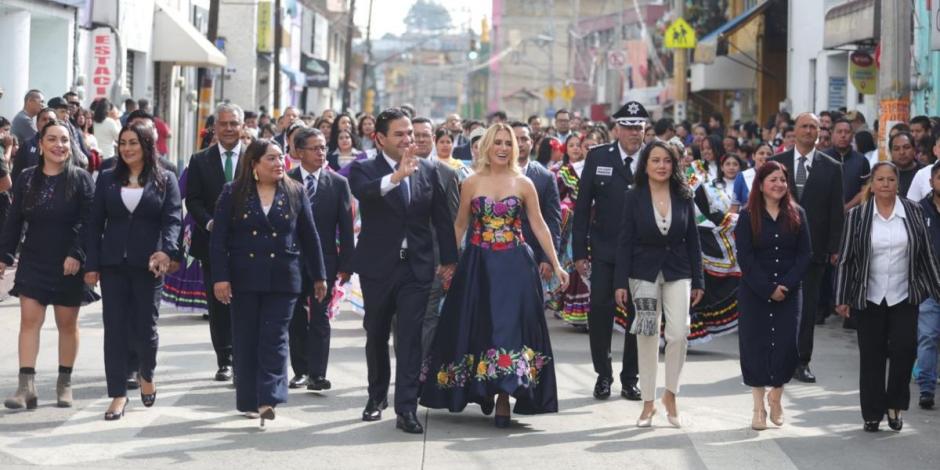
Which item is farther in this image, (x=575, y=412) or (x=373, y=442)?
(x=575, y=412)

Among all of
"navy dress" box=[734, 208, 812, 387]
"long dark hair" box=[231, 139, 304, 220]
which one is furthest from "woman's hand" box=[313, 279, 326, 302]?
"navy dress" box=[734, 208, 812, 387]

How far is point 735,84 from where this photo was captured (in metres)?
37.0

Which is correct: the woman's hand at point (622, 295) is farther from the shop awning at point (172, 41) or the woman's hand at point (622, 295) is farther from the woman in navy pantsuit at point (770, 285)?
the shop awning at point (172, 41)

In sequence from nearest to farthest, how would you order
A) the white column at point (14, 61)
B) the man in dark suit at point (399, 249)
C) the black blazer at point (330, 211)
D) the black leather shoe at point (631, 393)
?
the man in dark suit at point (399, 249), the black blazer at point (330, 211), the black leather shoe at point (631, 393), the white column at point (14, 61)

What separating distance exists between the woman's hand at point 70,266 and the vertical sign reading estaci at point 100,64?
63.9ft

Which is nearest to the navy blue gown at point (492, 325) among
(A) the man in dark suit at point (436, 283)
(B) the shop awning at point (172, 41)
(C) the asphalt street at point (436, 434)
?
(A) the man in dark suit at point (436, 283)

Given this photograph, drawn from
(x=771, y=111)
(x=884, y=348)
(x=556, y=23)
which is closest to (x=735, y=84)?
(x=771, y=111)

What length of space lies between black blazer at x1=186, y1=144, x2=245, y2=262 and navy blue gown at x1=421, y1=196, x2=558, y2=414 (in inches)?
90.1

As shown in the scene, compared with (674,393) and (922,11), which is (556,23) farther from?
(674,393)

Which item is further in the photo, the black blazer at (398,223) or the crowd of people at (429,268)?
the black blazer at (398,223)

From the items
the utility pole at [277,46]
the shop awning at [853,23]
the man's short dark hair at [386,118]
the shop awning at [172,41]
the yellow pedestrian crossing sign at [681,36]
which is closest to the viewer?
the man's short dark hair at [386,118]

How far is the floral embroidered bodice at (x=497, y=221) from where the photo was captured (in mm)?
9758

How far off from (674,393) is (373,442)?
199cm

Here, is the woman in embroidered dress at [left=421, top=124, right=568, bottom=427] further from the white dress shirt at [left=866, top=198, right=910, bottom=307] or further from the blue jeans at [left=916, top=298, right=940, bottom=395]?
the blue jeans at [left=916, top=298, right=940, bottom=395]
